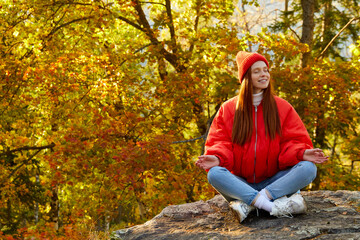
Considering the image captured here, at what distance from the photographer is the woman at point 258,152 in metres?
3.38

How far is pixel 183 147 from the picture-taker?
9.36 m

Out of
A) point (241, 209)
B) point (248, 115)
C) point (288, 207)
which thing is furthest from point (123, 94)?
point (288, 207)

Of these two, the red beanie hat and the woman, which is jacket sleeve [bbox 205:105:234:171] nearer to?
the woman

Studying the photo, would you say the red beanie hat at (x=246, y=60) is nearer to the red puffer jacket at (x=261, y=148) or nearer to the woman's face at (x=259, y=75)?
the woman's face at (x=259, y=75)

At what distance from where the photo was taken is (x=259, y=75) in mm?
3709

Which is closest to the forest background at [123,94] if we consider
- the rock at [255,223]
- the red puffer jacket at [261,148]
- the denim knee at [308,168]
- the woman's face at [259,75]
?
the rock at [255,223]

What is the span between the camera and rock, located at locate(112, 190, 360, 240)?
9.71 feet

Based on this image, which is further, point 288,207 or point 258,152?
point 258,152

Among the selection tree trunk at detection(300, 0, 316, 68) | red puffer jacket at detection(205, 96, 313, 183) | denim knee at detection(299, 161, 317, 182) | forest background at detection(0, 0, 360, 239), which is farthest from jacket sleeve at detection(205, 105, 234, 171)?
tree trunk at detection(300, 0, 316, 68)

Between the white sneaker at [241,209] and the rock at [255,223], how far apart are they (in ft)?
0.26

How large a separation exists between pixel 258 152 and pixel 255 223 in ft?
2.13

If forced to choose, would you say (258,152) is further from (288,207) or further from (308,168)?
(288,207)

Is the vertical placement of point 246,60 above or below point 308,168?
above

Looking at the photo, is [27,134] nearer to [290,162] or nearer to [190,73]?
[190,73]
